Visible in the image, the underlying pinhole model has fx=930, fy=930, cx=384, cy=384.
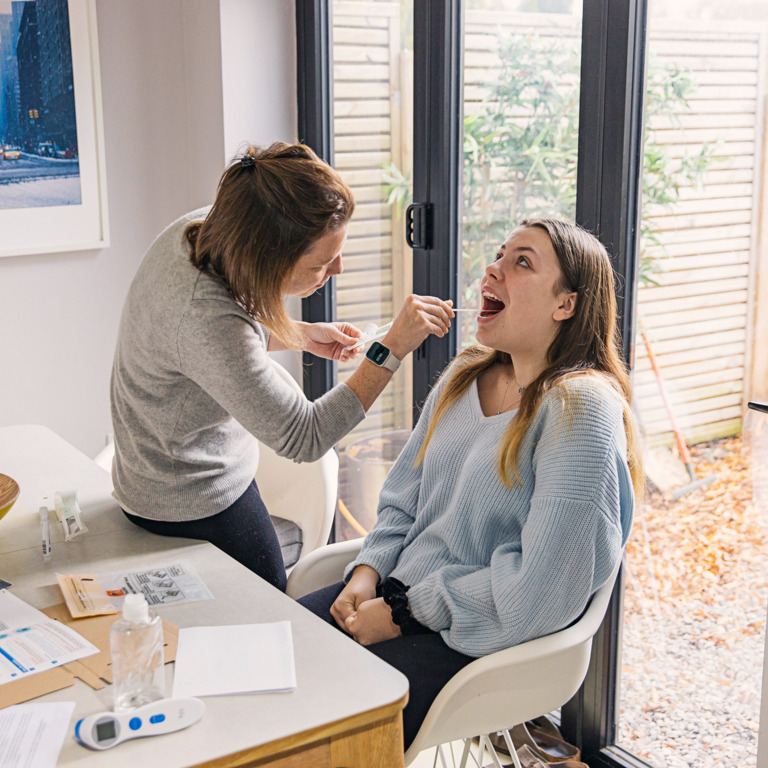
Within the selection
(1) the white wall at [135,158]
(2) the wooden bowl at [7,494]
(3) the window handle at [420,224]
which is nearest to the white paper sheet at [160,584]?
(2) the wooden bowl at [7,494]

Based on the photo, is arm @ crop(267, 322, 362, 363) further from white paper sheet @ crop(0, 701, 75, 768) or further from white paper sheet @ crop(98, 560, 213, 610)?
white paper sheet @ crop(0, 701, 75, 768)

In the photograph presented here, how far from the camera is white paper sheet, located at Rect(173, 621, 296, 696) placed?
1.22 metres

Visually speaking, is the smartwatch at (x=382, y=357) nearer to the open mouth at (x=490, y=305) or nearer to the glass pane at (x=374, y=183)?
the open mouth at (x=490, y=305)

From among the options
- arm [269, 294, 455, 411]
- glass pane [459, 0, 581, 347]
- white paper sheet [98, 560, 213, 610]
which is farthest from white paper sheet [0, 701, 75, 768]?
glass pane [459, 0, 581, 347]

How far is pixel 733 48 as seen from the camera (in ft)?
5.57

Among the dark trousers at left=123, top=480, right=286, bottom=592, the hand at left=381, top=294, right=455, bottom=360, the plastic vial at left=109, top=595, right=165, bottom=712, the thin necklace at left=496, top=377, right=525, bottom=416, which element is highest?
the hand at left=381, top=294, right=455, bottom=360

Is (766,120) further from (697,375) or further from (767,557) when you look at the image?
(767,557)

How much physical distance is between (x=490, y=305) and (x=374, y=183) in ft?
3.67

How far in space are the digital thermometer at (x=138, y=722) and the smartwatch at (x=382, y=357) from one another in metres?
0.75

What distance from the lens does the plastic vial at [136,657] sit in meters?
1.17

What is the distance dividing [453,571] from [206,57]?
80.4 inches

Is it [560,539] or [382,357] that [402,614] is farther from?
[382,357]

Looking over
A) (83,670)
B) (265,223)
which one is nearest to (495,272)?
(265,223)

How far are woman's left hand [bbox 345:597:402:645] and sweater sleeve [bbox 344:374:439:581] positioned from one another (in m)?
0.13
